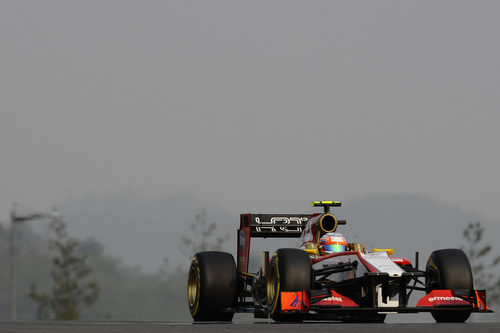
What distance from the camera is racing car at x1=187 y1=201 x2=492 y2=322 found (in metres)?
17.1

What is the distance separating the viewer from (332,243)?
65.5 feet

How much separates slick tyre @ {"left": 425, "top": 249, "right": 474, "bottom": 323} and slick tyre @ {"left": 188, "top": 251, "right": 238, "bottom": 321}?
4.19 m

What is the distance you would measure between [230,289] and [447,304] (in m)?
4.90

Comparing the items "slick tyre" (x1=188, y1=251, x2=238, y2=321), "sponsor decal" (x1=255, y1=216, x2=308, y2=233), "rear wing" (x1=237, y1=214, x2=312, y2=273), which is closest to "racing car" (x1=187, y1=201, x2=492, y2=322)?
"slick tyre" (x1=188, y1=251, x2=238, y2=321)

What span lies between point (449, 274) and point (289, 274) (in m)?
3.16

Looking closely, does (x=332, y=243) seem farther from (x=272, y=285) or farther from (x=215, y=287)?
(x=215, y=287)

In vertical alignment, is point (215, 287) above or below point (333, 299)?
below

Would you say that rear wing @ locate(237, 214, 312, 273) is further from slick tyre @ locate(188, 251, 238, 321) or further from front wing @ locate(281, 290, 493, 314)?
front wing @ locate(281, 290, 493, 314)

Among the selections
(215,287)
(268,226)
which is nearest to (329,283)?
(215,287)

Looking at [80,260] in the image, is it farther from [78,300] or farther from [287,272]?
[287,272]

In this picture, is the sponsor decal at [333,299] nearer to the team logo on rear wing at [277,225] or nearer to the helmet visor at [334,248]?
the helmet visor at [334,248]

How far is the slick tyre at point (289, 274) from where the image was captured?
17.1 meters

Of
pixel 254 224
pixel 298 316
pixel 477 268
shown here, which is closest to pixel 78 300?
pixel 477 268

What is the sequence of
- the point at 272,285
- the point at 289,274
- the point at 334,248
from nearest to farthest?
the point at 289,274 → the point at 272,285 → the point at 334,248
